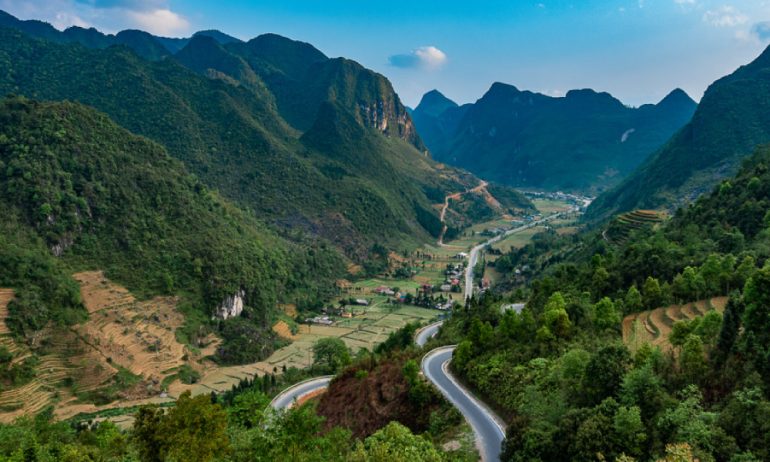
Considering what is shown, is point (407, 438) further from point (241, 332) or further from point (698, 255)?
point (241, 332)

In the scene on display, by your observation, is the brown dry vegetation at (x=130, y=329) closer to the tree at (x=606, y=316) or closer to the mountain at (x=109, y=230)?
the mountain at (x=109, y=230)

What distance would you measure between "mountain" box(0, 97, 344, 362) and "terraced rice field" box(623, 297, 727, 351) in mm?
65767

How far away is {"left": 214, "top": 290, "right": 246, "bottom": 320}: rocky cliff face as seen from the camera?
302 feet

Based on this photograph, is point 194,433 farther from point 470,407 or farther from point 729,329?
point 729,329

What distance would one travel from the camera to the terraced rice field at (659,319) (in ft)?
112

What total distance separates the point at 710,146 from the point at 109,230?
163365 mm

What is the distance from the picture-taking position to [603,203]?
650 ft

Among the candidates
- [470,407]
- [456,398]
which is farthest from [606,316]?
[456,398]

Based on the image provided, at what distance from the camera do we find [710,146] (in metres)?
150

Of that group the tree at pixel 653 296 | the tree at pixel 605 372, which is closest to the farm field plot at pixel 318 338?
the tree at pixel 653 296

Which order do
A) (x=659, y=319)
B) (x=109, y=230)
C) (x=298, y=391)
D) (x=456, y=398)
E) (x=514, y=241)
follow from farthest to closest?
1. (x=514, y=241)
2. (x=109, y=230)
3. (x=298, y=391)
4. (x=659, y=319)
5. (x=456, y=398)

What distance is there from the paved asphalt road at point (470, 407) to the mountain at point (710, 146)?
4094 inches

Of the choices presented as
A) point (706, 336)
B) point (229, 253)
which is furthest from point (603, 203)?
point (706, 336)

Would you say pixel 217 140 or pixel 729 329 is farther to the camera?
pixel 217 140
